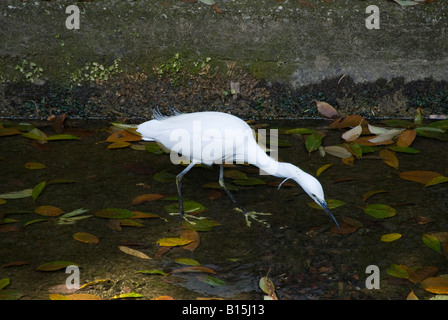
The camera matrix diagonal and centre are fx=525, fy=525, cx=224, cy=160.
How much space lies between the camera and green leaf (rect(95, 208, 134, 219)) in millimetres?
2779

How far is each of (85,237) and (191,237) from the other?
0.53 meters

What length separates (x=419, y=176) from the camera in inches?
125

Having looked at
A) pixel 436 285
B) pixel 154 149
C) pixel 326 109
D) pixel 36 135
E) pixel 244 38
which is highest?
pixel 244 38

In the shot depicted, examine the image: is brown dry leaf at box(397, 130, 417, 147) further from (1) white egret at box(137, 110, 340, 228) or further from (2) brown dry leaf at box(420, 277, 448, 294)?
(2) brown dry leaf at box(420, 277, 448, 294)

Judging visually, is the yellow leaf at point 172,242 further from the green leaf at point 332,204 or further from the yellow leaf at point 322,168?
the yellow leaf at point 322,168

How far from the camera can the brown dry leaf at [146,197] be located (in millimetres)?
2953

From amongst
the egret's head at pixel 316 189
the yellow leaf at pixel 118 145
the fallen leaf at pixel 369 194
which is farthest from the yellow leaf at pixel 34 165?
the fallen leaf at pixel 369 194

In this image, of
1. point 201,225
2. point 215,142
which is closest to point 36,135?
point 215,142

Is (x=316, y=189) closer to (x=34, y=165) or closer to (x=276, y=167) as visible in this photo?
(x=276, y=167)

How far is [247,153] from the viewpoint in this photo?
2943mm

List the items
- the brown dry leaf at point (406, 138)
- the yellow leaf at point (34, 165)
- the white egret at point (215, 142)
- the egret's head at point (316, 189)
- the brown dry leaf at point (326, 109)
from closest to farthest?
the egret's head at point (316, 189)
the white egret at point (215, 142)
the yellow leaf at point (34, 165)
the brown dry leaf at point (406, 138)
the brown dry leaf at point (326, 109)

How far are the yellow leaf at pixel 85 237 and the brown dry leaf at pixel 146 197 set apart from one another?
380 millimetres

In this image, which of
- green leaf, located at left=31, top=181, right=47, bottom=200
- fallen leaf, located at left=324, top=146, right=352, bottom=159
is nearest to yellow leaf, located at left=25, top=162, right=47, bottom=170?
green leaf, located at left=31, top=181, right=47, bottom=200

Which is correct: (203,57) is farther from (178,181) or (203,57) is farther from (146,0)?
(178,181)
